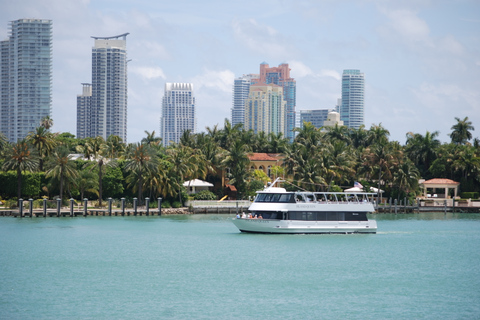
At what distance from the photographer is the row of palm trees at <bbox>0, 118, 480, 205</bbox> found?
8112 cm

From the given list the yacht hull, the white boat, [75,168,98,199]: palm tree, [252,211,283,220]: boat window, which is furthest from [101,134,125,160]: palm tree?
[252,211,283,220]: boat window

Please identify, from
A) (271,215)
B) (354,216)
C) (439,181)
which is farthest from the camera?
(439,181)

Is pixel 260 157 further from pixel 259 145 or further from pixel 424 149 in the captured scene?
pixel 424 149

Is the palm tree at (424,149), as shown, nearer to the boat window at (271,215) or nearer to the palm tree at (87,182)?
the palm tree at (87,182)

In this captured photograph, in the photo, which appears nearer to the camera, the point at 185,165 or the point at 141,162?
the point at 141,162

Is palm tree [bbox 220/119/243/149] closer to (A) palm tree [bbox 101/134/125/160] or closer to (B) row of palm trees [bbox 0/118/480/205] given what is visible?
(B) row of palm trees [bbox 0/118/480/205]

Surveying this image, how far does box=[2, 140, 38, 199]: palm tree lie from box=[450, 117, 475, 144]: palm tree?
69.7 metres

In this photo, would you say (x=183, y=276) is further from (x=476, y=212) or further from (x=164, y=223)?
(x=476, y=212)

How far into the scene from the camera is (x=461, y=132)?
115 metres

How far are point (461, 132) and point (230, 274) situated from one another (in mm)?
83707

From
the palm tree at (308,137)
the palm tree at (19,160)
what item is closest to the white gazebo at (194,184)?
the palm tree at (308,137)

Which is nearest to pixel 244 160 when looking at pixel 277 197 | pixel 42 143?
pixel 42 143

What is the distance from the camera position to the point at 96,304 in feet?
106

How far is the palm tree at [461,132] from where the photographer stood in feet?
376
